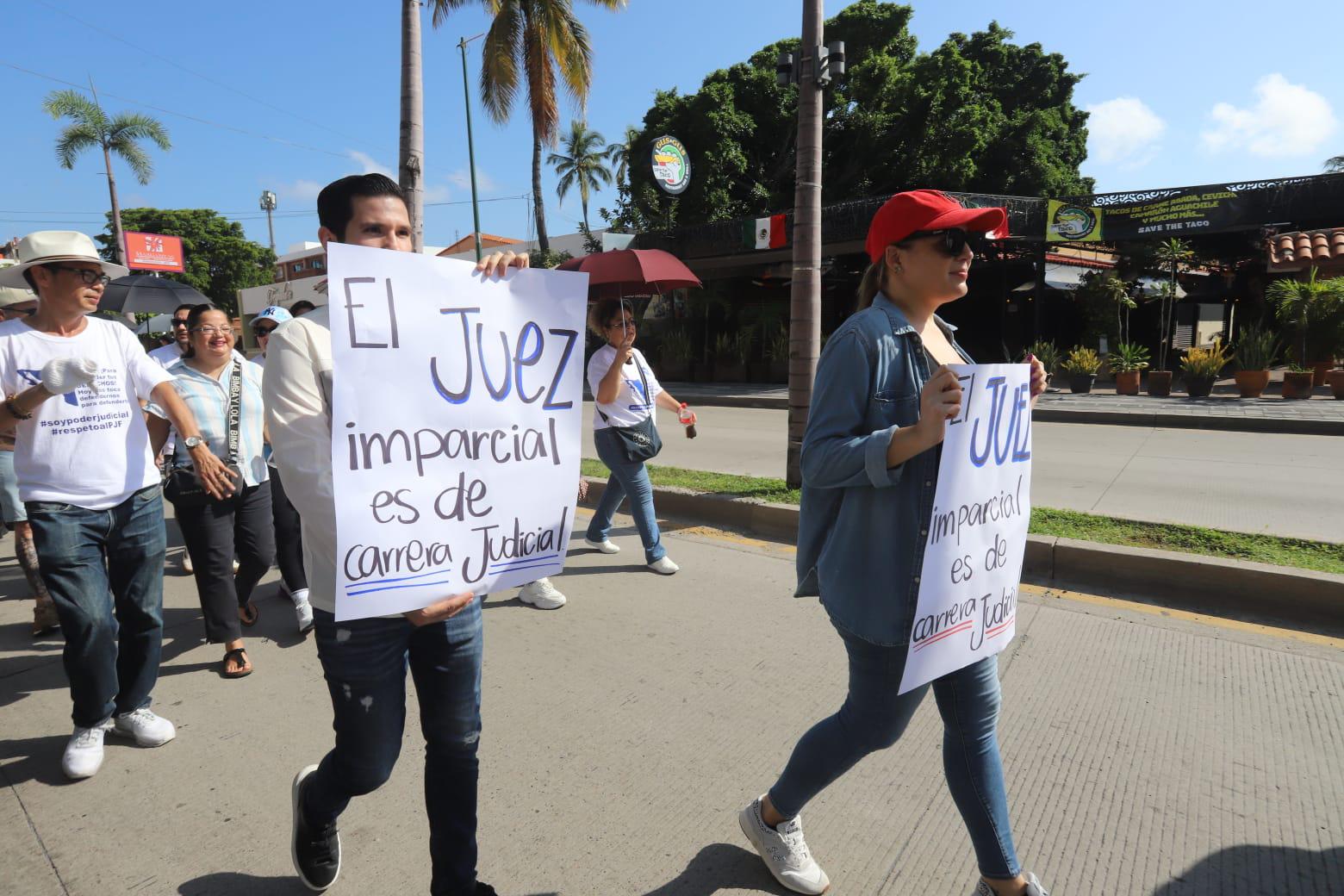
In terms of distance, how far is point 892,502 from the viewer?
189 centimetres

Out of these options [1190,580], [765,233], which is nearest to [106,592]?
[1190,580]

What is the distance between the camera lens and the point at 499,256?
1937 millimetres

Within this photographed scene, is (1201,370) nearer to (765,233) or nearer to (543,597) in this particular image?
(765,233)

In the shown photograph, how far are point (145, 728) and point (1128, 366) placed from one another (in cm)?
1725

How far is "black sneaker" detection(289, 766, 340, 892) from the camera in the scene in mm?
2125

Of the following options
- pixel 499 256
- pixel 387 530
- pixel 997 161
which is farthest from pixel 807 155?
pixel 997 161

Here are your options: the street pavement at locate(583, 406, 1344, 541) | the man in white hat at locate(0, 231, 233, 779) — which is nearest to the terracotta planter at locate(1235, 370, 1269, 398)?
the street pavement at locate(583, 406, 1344, 541)

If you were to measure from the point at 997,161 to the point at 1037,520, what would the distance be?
23.1 meters

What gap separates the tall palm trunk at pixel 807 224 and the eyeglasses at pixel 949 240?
4690 mm

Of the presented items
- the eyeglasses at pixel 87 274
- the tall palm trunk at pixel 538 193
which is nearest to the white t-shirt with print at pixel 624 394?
the eyeglasses at pixel 87 274

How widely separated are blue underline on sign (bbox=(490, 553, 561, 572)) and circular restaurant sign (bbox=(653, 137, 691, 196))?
61.1ft

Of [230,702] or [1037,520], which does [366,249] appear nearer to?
[230,702]

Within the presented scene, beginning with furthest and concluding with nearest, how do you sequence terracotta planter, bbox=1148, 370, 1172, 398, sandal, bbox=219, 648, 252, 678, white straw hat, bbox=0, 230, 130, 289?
terracotta planter, bbox=1148, 370, 1172, 398 < sandal, bbox=219, 648, 252, 678 < white straw hat, bbox=0, 230, 130, 289

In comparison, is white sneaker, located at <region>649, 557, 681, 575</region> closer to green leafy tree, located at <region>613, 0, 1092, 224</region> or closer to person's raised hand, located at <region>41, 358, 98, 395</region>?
person's raised hand, located at <region>41, 358, 98, 395</region>
